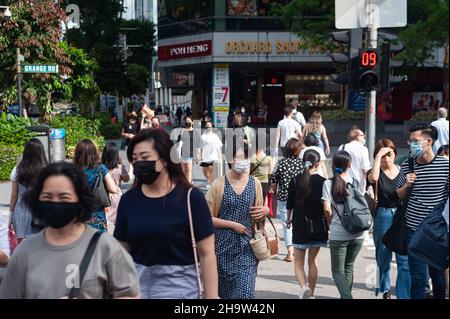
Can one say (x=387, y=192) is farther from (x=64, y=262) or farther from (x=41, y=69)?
(x=41, y=69)

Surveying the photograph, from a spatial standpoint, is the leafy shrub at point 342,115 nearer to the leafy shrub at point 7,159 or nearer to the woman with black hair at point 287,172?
the leafy shrub at point 7,159

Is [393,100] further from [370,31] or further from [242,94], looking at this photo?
[370,31]

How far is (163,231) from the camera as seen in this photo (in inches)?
156

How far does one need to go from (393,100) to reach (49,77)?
946 inches

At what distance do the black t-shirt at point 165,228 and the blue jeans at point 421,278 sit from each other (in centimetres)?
298

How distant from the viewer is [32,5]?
24562mm

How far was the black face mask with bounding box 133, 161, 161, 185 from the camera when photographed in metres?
4.02

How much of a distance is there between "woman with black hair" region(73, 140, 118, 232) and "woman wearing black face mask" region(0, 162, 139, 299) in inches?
149

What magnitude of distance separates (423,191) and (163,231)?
3138 millimetres

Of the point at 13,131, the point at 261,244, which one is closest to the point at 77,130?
the point at 13,131

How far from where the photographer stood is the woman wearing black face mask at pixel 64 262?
10.7 feet

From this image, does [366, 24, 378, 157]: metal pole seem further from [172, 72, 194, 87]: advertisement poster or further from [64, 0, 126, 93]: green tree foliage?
[172, 72, 194, 87]: advertisement poster

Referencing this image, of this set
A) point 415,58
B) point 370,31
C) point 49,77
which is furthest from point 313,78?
point 370,31
